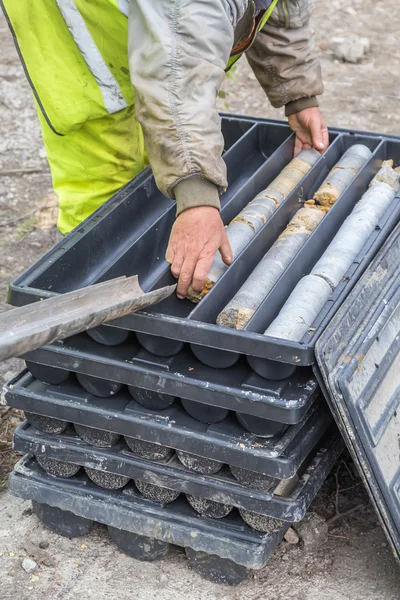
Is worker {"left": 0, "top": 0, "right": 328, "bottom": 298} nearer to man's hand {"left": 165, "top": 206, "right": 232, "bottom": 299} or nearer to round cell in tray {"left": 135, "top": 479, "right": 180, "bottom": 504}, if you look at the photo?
man's hand {"left": 165, "top": 206, "right": 232, "bottom": 299}

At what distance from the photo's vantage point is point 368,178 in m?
2.96

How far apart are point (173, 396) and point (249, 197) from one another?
3.12 feet

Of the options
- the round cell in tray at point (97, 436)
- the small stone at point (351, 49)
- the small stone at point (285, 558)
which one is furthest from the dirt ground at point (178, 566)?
the small stone at point (351, 49)

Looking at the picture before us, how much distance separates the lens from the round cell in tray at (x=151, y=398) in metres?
2.30

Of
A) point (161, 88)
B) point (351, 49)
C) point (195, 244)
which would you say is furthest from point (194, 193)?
point (351, 49)

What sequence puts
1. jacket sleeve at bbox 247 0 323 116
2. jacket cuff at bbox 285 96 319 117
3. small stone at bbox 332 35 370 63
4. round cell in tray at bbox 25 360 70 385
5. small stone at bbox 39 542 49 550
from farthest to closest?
1. small stone at bbox 332 35 370 63
2. jacket cuff at bbox 285 96 319 117
3. jacket sleeve at bbox 247 0 323 116
4. small stone at bbox 39 542 49 550
5. round cell in tray at bbox 25 360 70 385

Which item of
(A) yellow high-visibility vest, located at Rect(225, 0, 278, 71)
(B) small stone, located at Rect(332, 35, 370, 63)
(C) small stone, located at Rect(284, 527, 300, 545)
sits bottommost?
(C) small stone, located at Rect(284, 527, 300, 545)

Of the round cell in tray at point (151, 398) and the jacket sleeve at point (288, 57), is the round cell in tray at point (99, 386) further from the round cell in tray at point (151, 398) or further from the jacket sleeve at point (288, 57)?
the jacket sleeve at point (288, 57)

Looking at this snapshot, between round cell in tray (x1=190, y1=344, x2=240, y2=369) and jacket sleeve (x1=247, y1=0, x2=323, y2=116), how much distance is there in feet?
4.44

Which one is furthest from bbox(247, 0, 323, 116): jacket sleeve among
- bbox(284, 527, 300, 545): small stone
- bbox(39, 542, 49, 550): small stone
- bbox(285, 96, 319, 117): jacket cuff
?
bbox(39, 542, 49, 550): small stone

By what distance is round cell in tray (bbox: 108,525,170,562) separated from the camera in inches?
98.9

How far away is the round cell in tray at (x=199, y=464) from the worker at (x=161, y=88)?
0.47 metres

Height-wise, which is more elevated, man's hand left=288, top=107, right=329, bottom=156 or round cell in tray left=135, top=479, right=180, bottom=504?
man's hand left=288, top=107, right=329, bottom=156

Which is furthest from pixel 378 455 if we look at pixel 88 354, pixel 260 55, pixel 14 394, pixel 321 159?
pixel 260 55
